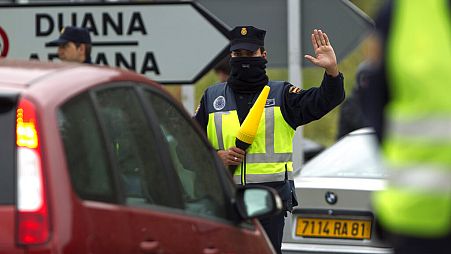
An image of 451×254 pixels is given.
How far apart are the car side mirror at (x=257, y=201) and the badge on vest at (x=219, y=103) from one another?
2290 millimetres

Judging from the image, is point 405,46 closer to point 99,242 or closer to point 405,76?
point 405,76

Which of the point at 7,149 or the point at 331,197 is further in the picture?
the point at 331,197

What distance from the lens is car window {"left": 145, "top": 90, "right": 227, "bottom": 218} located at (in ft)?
17.8

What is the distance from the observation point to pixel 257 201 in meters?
5.71

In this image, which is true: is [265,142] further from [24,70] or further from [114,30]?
[24,70]

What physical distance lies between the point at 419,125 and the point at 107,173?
1.53m

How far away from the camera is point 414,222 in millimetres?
3557

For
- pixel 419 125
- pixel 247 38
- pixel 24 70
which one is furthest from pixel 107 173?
pixel 247 38

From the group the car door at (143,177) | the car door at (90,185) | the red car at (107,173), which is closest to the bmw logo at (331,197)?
the red car at (107,173)

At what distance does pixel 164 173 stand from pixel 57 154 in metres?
0.77

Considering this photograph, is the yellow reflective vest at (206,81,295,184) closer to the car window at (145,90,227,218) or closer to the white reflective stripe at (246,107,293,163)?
the white reflective stripe at (246,107,293,163)

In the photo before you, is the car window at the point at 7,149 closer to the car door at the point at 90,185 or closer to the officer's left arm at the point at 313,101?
the car door at the point at 90,185

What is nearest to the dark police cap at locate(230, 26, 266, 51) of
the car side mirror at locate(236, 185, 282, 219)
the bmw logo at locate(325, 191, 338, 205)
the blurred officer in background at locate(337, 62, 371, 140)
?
the bmw logo at locate(325, 191, 338, 205)

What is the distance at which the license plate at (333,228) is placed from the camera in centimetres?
890
